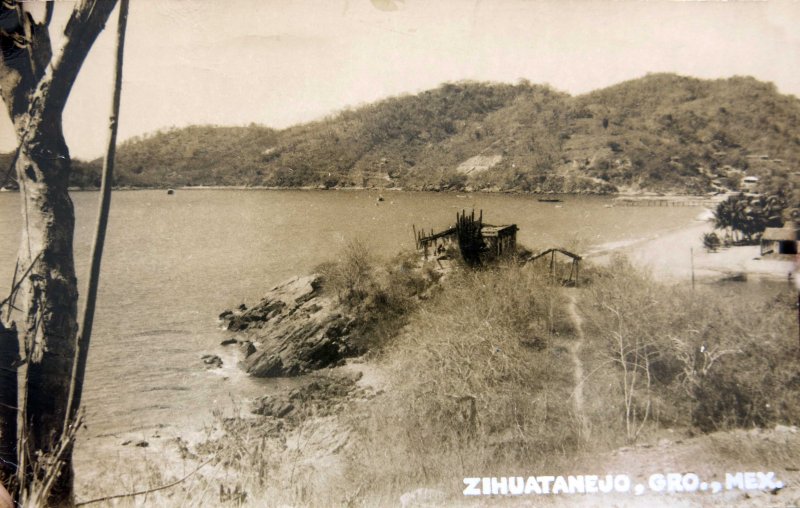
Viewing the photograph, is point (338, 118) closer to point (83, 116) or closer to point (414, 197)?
point (414, 197)

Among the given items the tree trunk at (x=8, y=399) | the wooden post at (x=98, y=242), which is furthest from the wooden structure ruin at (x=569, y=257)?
the tree trunk at (x=8, y=399)

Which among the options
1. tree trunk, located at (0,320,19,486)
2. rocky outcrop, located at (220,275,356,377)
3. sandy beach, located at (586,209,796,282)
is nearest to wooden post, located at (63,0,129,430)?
tree trunk, located at (0,320,19,486)

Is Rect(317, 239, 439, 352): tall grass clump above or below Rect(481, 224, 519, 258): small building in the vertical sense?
below

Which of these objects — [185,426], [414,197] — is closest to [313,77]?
[414,197]

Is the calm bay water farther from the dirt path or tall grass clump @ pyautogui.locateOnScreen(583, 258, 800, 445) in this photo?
tall grass clump @ pyautogui.locateOnScreen(583, 258, 800, 445)

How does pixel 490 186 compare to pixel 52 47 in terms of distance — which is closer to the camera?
pixel 52 47

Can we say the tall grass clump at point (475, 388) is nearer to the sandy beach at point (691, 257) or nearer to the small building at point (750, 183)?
the sandy beach at point (691, 257)
